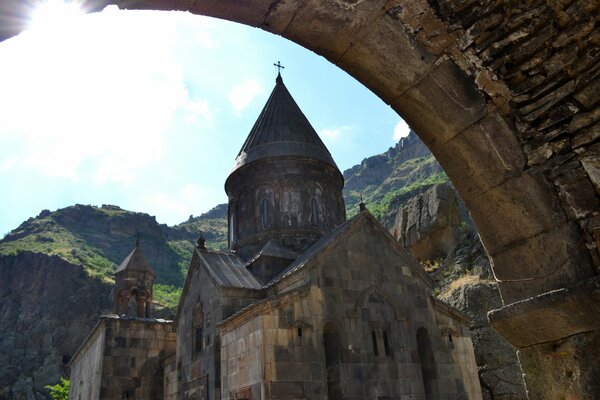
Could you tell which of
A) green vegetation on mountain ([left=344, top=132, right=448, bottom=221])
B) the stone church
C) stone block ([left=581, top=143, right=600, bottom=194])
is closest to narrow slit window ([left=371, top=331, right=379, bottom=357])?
the stone church

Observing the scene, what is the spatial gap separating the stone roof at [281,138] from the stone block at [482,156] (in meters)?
10.6

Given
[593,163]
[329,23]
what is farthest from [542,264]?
[329,23]

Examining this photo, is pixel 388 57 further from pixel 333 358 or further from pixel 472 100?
pixel 333 358

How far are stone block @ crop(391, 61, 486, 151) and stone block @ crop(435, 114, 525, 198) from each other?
0.05 m

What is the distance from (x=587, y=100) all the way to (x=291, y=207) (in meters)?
10.7

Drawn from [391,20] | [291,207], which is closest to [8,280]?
[291,207]

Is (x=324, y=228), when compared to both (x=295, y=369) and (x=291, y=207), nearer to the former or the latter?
(x=291, y=207)

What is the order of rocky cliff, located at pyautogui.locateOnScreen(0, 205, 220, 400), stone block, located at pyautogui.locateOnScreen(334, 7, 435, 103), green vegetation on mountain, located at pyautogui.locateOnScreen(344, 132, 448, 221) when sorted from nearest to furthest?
stone block, located at pyautogui.locateOnScreen(334, 7, 435, 103) < rocky cliff, located at pyautogui.locateOnScreen(0, 205, 220, 400) < green vegetation on mountain, located at pyautogui.locateOnScreen(344, 132, 448, 221)

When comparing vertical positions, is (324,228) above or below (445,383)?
above

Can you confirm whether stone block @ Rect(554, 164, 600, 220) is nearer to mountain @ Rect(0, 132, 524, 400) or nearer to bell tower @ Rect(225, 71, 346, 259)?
bell tower @ Rect(225, 71, 346, 259)

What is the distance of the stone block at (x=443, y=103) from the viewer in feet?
8.77

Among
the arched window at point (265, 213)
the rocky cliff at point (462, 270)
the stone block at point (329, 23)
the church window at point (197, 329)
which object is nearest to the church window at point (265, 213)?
the arched window at point (265, 213)

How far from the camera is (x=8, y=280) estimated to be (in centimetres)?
3597

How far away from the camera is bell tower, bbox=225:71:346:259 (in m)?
12.7
